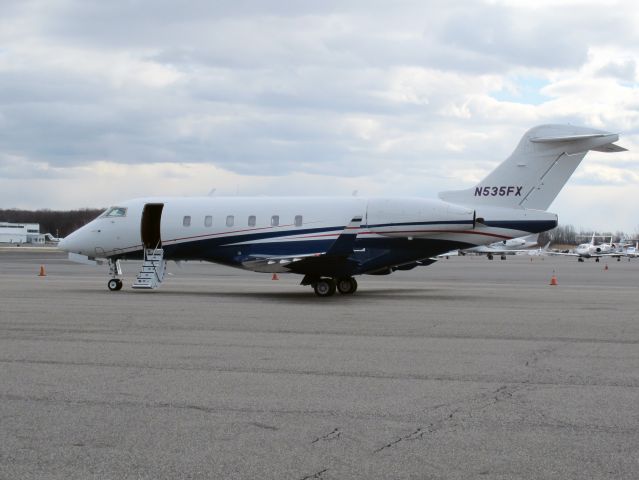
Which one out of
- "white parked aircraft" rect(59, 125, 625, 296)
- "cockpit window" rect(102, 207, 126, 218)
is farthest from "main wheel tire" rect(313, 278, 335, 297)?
"cockpit window" rect(102, 207, 126, 218)

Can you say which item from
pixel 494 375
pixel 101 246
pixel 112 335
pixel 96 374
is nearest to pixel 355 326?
pixel 112 335

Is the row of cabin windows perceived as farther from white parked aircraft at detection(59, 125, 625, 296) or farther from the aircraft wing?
the aircraft wing

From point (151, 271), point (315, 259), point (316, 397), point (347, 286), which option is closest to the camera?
point (316, 397)

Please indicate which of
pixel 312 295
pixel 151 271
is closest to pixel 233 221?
pixel 151 271

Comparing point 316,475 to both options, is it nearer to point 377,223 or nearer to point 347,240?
point 347,240

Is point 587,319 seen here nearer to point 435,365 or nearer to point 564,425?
point 435,365

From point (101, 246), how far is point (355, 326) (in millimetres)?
14267

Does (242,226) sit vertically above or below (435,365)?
above

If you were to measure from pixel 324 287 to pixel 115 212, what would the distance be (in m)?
8.47

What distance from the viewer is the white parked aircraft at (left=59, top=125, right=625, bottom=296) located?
23844mm

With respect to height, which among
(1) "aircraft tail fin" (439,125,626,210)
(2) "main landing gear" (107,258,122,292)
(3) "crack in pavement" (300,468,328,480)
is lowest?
(3) "crack in pavement" (300,468,328,480)

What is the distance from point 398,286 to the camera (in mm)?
30984

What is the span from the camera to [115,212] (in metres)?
27.4

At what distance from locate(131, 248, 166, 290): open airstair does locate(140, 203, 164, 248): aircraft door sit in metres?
0.38
